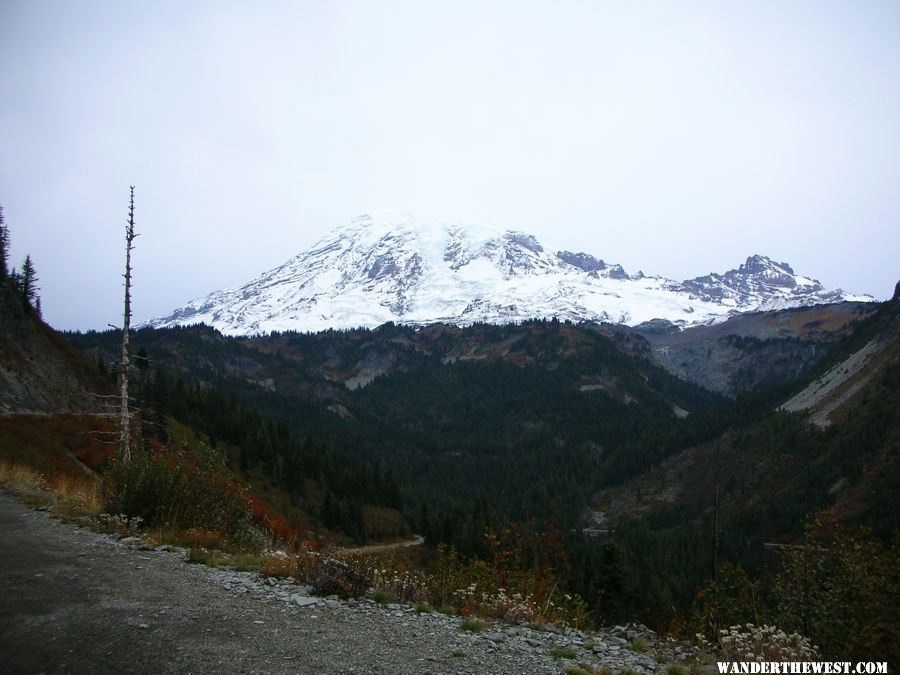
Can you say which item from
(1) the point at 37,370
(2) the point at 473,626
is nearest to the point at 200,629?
(2) the point at 473,626

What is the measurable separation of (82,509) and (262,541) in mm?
4841

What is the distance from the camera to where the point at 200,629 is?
838cm

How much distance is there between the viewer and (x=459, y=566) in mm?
14125

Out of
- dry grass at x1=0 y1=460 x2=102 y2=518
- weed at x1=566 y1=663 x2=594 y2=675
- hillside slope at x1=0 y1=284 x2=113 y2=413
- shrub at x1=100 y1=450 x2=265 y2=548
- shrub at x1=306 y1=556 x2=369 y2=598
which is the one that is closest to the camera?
weed at x1=566 y1=663 x2=594 y2=675

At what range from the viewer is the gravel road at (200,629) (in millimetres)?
7332

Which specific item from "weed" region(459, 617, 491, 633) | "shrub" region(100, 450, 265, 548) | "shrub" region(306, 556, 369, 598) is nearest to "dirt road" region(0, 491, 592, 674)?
"weed" region(459, 617, 491, 633)

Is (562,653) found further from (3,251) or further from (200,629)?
(3,251)

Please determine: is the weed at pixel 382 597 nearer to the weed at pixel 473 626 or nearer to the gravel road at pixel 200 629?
the gravel road at pixel 200 629

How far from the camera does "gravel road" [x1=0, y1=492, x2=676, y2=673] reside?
7332 millimetres

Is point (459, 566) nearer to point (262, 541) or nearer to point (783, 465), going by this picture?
point (262, 541)

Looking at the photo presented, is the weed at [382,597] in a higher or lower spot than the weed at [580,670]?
higher

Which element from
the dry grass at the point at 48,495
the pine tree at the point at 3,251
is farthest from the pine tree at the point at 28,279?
the dry grass at the point at 48,495

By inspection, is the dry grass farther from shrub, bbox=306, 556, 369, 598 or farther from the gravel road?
shrub, bbox=306, 556, 369, 598

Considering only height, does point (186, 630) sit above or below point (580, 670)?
above
